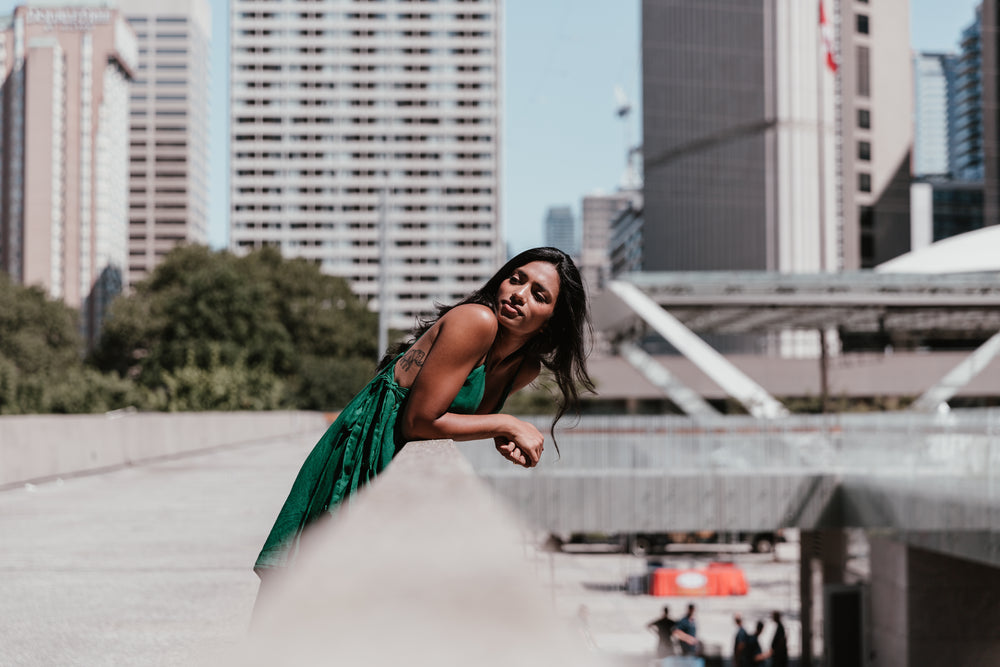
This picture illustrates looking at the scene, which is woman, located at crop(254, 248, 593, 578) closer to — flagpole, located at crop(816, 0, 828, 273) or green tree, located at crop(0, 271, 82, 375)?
green tree, located at crop(0, 271, 82, 375)

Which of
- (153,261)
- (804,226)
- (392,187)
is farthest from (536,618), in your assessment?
(153,261)

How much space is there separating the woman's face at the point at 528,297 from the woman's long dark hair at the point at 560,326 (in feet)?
0.06

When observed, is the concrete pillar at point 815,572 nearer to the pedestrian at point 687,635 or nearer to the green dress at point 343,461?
the pedestrian at point 687,635

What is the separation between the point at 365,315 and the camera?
74188 millimetres

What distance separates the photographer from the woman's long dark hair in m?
2.26

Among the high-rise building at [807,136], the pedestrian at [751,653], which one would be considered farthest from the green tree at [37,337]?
the high-rise building at [807,136]

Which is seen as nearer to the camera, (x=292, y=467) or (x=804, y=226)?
(x=292, y=467)

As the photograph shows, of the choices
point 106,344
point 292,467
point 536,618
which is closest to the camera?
point 536,618

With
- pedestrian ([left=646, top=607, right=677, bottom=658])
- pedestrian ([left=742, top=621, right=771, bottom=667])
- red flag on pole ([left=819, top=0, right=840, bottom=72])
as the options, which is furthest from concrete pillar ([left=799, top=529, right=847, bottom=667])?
red flag on pole ([left=819, top=0, right=840, bottom=72])

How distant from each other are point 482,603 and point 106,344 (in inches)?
2751

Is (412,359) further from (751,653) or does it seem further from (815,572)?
(815,572)

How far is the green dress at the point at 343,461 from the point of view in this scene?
2023 mm

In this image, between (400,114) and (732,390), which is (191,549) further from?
(400,114)

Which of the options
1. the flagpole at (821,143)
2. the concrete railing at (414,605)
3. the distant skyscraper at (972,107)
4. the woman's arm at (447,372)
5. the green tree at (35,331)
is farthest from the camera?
the distant skyscraper at (972,107)
